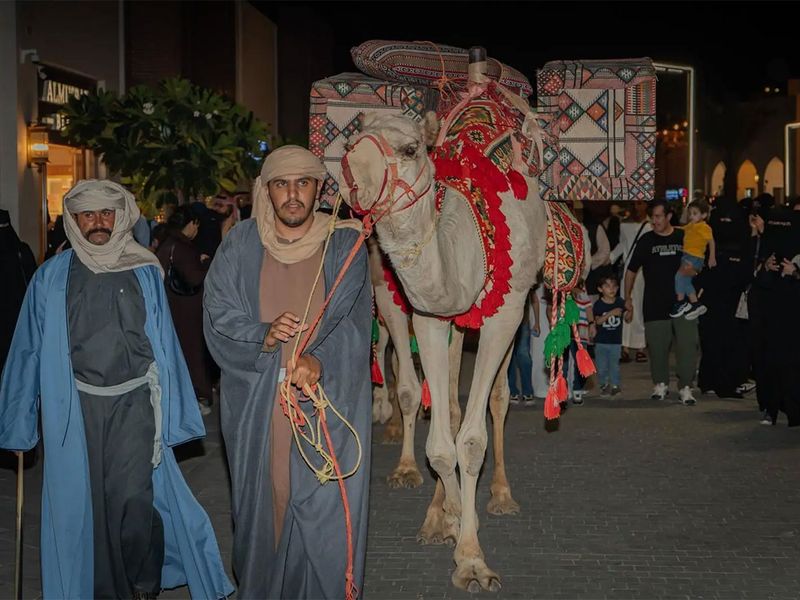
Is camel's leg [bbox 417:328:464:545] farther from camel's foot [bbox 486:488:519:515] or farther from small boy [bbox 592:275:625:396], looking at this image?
small boy [bbox 592:275:625:396]

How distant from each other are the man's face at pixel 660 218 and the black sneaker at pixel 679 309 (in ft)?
2.68

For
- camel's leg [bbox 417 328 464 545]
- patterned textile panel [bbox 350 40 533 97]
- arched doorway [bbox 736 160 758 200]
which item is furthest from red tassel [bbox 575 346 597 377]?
arched doorway [bbox 736 160 758 200]

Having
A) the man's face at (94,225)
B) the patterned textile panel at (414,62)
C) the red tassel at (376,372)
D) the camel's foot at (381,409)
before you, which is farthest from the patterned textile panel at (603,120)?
the camel's foot at (381,409)

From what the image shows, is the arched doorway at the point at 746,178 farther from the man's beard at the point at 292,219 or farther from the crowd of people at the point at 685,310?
the man's beard at the point at 292,219

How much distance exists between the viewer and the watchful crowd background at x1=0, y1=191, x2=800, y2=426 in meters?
9.57

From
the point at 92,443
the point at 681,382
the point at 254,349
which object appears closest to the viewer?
the point at 254,349

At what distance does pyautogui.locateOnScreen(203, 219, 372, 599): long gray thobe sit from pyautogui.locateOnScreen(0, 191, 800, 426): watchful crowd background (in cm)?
531

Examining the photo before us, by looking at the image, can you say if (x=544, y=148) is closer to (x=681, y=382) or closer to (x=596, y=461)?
(x=596, y=461)

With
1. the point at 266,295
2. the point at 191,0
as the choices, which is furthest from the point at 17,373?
the point at 191,0

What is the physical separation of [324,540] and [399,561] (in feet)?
5.38

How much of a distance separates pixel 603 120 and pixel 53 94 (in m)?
11.9

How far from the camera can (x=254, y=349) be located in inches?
172

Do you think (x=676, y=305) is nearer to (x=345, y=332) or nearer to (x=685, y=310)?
(x=685, y=310)

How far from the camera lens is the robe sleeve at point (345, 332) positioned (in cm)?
446
